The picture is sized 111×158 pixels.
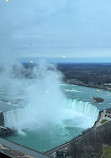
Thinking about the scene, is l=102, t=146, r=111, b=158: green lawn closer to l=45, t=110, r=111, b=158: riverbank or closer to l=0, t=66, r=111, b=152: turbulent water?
l=45, t=110, r=111, b=158: riverbank

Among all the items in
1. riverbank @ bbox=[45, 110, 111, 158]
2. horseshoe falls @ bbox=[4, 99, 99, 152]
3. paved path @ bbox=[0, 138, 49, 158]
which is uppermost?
paved path @ bbox=[0, 138, 49, 158]

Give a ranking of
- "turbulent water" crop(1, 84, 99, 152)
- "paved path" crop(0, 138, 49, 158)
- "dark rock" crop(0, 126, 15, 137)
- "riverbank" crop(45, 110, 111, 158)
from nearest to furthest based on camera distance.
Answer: "paved path" crop(0, 138, 49, 158)
"riverbank" crop(45, 110, 111, 158)
"turbulent water" crop(1, 84, 99, 152)
"dark rock" crop(0, 126, 15, 137)

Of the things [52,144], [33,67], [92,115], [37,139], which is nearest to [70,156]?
[52,144]

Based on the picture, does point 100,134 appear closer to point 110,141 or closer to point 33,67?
point 110,141

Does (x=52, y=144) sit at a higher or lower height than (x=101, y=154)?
lower

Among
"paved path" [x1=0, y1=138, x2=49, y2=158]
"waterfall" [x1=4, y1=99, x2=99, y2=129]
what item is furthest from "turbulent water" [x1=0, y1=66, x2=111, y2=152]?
"paved path" [x1=0, y1=138, x2=49, y2=158]

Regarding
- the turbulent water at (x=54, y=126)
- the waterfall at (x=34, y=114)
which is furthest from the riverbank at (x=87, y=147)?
the waterfall at (x=34, y=114)

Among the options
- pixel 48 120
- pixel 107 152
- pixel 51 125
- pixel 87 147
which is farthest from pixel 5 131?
pixel 107 152

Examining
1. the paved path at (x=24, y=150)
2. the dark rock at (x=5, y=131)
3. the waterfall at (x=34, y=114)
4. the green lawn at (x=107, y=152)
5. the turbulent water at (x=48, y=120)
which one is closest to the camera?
the paved path at (x=24, y=150)

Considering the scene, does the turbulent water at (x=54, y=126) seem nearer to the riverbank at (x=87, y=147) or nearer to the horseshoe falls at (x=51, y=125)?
the horseshoe falls at (x=51, y=125)
